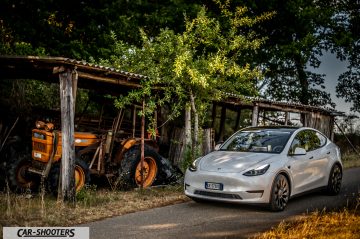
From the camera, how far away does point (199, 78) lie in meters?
11.4

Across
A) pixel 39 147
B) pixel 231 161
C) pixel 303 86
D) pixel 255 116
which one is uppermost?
pixel 303 86

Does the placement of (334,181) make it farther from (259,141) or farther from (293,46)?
(293,46)

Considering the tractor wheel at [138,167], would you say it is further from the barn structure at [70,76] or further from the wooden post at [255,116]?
the wooden post at [255,116]

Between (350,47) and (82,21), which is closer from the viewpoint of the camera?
(82,21)

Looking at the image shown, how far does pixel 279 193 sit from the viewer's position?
8258mm

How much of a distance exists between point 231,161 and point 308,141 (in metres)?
2.30

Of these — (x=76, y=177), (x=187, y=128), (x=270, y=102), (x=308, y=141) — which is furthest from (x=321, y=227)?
(x=270, y=102)

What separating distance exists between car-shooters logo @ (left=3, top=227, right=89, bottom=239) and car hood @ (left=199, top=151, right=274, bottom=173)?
2.85 metres

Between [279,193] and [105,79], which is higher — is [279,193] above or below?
below

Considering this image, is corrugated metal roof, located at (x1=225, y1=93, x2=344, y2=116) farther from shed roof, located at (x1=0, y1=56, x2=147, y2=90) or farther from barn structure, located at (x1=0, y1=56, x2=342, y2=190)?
shed roof, located at (x1=0, y1=56, x2=147, y2=90)

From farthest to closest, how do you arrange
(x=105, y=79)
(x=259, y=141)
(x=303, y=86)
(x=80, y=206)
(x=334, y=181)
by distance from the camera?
1. (x=303, y=86)
2. (x=105, y=79)
3. (x=334, y=181)
4. (x=259, y=141)
5. (x=80, y=206)

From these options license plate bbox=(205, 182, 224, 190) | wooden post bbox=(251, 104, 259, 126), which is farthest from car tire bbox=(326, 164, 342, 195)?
wooden post bbox=(251, 104, 259, 126)

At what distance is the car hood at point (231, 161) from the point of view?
817cm

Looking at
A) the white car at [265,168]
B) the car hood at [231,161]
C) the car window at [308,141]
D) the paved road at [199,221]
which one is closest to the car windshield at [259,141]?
the white car at [265,168]
